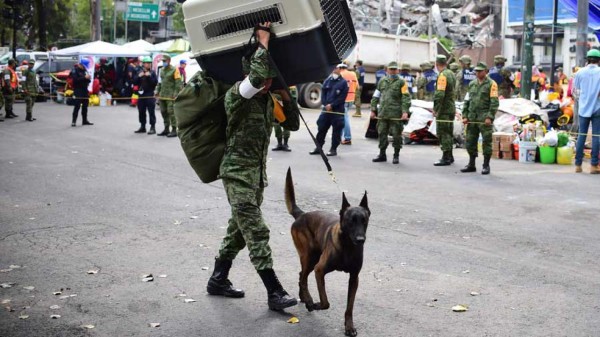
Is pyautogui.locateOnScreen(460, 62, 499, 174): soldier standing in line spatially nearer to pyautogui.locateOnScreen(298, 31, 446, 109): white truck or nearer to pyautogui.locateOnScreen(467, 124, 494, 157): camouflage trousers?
pyautogui.locateOnScreen(467, 124, 494, 157): camouflage trousers

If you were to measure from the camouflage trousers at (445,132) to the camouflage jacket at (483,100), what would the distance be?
0.79m

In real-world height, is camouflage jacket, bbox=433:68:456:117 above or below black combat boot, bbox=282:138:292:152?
above

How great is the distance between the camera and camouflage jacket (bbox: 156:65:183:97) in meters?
18.6

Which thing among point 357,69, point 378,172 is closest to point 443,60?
point 378,172

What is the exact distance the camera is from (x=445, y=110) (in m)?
14.6

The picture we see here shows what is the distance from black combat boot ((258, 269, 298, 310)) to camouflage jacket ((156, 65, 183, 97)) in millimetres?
13653

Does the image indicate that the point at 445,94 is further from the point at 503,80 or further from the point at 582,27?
the point at 503,80

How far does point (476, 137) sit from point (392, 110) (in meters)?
1.91

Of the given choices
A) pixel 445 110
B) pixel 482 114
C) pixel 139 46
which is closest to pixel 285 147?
pixel 445 110

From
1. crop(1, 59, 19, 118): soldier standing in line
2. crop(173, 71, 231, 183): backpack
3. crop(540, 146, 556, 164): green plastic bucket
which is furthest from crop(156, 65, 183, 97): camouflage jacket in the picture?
crop(173, 71, 231, 183): backpack

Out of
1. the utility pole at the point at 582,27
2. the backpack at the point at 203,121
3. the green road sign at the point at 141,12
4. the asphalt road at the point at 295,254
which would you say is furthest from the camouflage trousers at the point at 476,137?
the green road sign at the point at 141,12

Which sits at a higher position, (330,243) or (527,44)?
(527,44)

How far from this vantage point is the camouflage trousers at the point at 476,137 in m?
13.1

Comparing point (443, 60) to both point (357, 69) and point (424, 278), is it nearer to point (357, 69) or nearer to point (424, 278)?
point (424, 278)
